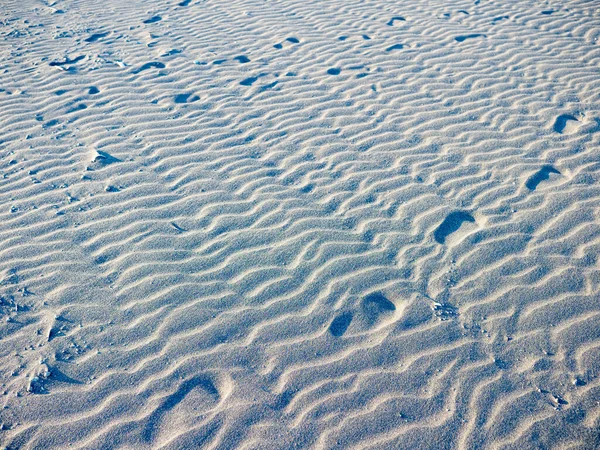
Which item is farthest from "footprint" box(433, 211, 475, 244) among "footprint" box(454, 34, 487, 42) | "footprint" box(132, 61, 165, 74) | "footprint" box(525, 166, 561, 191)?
"footprint" box(132, 61, 165, 74)

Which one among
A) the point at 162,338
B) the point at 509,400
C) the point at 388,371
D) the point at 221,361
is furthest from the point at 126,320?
the point at 509,400

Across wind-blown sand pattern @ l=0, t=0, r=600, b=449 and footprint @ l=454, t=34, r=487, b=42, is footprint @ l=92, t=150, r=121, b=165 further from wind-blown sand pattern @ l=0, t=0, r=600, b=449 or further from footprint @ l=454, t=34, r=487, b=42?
footprint @ l=454, t=34, r=487, b=42

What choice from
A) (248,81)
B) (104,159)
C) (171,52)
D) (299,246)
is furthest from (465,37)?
(104,159)

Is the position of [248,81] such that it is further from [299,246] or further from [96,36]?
[299,246]

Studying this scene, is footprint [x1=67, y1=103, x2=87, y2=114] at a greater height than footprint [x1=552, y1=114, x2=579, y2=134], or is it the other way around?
footprint [x1=67, y1=103, x2=87, y2=114]

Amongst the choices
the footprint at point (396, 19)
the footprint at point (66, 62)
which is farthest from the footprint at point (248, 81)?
the footprint at point (396, 19)
